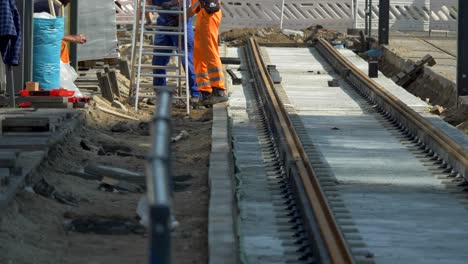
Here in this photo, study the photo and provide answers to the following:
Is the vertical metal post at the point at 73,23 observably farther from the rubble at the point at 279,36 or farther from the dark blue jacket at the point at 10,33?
the rubble at the point at 279,36

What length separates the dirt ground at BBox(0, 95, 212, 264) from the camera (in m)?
7.58

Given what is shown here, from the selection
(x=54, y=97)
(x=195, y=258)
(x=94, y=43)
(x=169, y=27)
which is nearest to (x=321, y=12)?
(x=94, y=43)

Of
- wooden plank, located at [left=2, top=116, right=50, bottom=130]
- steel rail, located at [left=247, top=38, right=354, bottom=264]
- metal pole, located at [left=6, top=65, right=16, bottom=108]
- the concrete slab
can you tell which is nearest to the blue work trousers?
the concrete slab

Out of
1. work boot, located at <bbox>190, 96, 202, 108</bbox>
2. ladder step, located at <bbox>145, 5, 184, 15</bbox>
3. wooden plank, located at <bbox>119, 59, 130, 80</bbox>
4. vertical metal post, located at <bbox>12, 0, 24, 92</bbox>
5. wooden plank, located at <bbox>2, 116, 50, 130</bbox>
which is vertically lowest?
work boot, located at <bbox>190, 96, 202, 108</bbox>

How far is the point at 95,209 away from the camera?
9227mm

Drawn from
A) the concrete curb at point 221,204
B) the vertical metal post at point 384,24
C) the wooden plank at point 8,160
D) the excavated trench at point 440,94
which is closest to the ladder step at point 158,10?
the excavated trench at point 440,94

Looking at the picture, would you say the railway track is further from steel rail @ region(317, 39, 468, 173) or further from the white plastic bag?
the white plastic bag

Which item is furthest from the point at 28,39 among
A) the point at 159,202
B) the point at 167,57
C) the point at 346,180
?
the point at 159,202

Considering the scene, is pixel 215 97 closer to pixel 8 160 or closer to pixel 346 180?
pixel 346 180

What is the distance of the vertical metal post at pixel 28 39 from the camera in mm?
14859

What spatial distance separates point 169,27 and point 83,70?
3069mm

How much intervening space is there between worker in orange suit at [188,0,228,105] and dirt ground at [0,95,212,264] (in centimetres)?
316

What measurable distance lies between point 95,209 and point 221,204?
1083mm

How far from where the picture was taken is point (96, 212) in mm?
9102
